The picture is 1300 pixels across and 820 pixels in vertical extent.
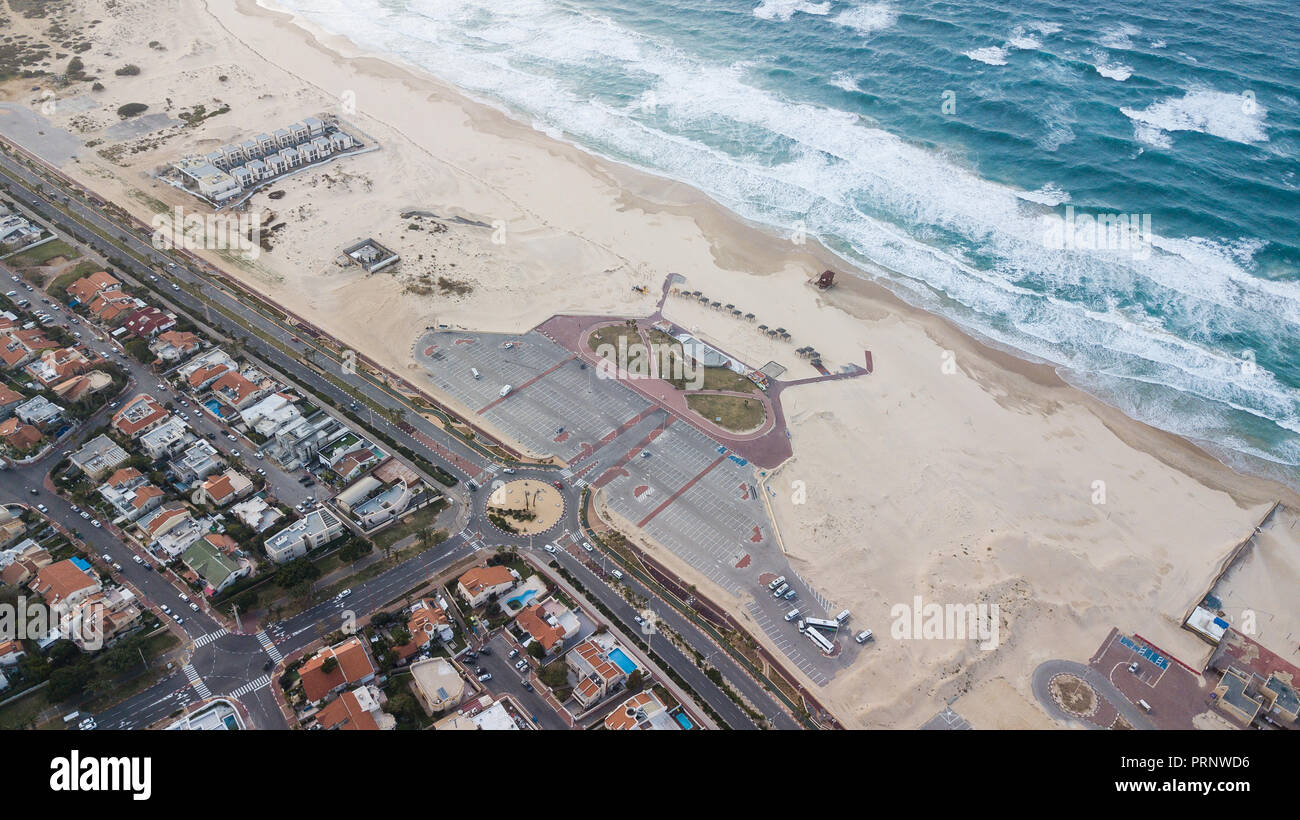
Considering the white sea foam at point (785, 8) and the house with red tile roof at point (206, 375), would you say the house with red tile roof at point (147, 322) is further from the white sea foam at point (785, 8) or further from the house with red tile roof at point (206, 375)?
the white sea foam at point (785, 8)

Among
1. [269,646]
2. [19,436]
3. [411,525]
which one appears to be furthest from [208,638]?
[19,436]

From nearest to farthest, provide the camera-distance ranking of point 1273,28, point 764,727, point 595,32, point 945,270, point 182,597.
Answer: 1. point 764,727
2. point 182,597
3. point 945,270
4. point 1273,28
5. point 595,32

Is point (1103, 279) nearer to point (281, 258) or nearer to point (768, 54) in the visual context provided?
point (768, 54)

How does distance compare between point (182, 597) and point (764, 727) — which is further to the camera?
point (182, 597)

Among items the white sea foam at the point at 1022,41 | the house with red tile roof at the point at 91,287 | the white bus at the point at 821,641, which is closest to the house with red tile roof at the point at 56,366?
the house with red tile roof at the point at 91,287

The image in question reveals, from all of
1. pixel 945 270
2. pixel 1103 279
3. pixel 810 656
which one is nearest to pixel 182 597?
pixel 810 656
